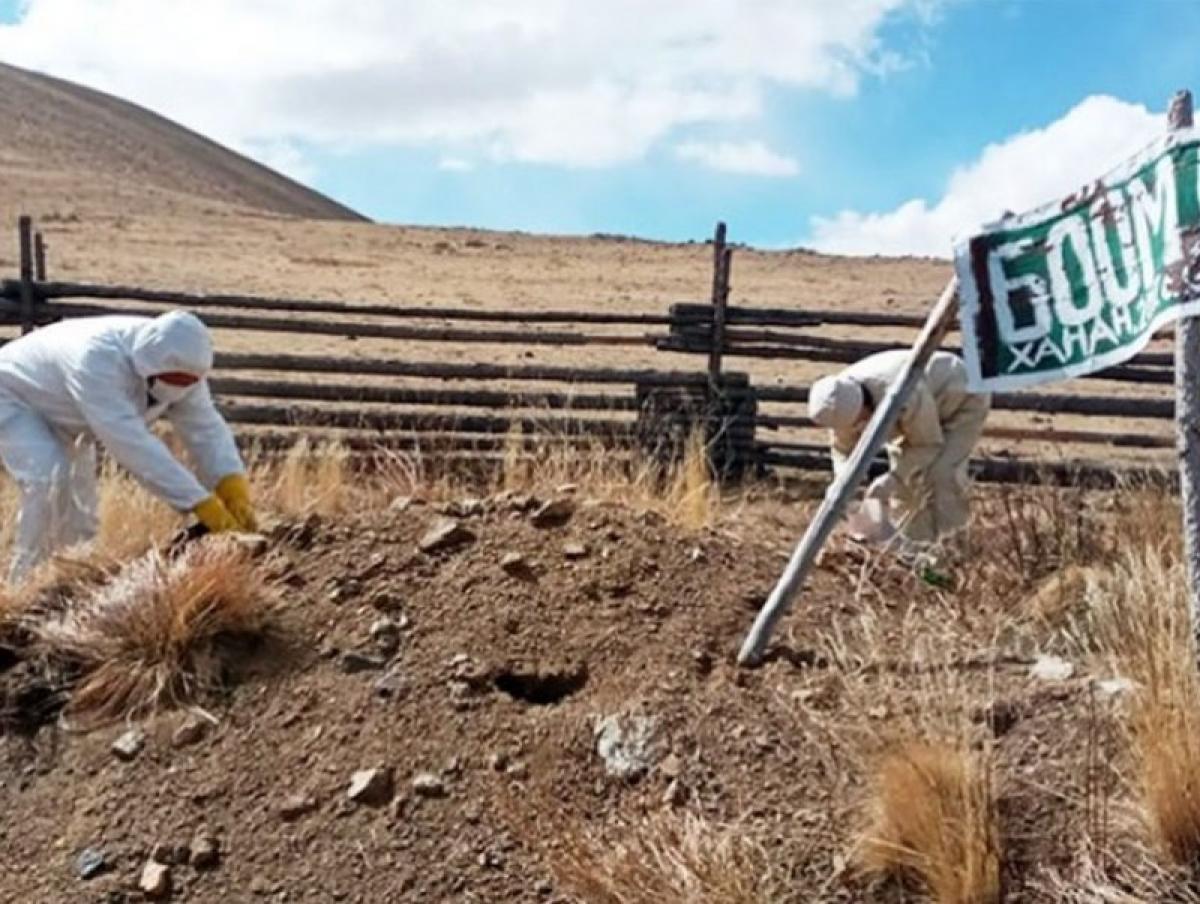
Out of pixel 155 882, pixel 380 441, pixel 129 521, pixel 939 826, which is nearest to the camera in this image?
pixel 939 826

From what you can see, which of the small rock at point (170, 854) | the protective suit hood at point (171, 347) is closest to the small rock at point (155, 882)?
the small rock at point (170, 854)

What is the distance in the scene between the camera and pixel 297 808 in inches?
133

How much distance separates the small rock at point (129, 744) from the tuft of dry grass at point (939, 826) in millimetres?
1686

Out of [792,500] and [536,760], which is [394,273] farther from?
[536,760]

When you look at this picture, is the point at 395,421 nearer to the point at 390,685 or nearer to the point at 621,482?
the point at 621,482

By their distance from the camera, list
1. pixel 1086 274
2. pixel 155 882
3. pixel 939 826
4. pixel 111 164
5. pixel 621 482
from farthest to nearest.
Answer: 1. pixel 111 164
2. pixel 621 482
3. pixel 155 882
4. pixel 1086 274
5. pixel 939 826

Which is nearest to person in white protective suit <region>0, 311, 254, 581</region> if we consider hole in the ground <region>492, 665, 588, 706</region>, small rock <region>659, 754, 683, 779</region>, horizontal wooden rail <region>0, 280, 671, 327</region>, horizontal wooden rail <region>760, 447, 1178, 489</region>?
hole in the ground <region>492, 665, 588, 706</region>

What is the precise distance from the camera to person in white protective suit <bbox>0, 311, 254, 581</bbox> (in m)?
5.01

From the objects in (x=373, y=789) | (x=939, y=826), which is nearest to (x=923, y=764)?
(x=939, y=826)

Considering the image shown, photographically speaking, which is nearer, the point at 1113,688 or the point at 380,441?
the point at 1113,688

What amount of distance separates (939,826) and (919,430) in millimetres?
3529

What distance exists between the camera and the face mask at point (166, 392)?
531 centimetres

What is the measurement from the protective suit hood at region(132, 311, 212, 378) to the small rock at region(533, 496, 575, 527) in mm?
1496

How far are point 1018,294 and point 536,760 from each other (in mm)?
1377
